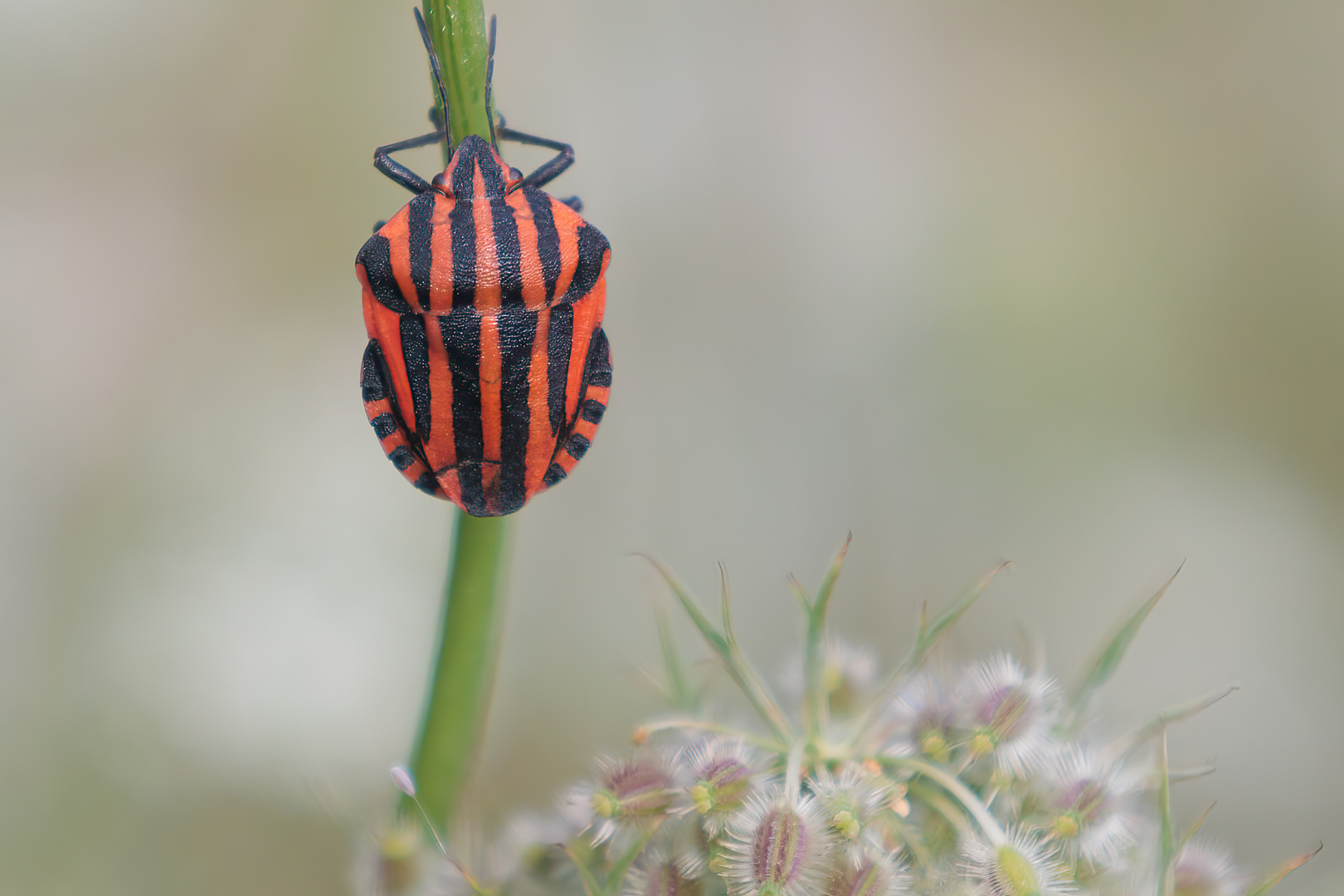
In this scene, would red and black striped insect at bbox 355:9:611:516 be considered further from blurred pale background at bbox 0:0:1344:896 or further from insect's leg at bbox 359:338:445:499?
blurred pale background at bbox 0:0:1344:896

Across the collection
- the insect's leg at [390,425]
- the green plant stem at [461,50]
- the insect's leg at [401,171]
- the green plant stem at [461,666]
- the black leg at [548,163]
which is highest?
the green plant stem at [461,50]

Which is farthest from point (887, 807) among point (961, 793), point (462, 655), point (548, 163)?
Answer: point (548, 163)

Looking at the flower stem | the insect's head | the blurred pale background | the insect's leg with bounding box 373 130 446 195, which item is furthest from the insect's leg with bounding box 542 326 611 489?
the blurred pale background

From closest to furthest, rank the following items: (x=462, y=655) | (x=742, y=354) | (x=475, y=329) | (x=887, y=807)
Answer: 1. (x=887, y=807)
2. (x=462, y=655)
3. (x=475, y=329)
4. (x=742, y=354)

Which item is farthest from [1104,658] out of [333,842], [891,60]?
[891,60]

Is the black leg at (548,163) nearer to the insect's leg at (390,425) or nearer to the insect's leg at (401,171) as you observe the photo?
the insect's leg at (401,171)

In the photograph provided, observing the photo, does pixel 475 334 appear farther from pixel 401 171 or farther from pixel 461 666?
pixel 461 666

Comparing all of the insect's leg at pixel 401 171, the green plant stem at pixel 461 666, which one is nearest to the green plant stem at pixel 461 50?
the insect's leg at pixel 401 171
